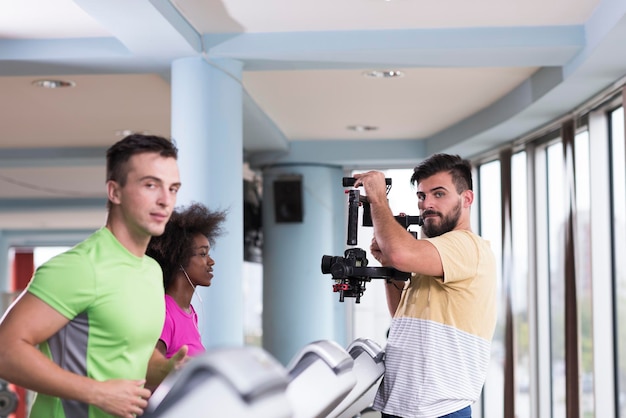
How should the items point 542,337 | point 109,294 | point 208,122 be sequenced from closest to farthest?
point 109,294 < point 208,122 < point 542,337

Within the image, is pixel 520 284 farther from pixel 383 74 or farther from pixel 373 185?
pixel 373 185

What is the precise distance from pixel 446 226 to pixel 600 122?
9.62 ft

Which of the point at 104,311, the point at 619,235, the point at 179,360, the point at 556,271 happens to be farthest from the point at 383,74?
the point at 104,311

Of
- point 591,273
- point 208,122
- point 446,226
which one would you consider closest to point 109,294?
point 446,226

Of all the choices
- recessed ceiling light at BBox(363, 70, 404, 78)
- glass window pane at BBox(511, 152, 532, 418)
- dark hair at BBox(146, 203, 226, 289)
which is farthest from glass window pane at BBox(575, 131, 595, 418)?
dark hair at BBox(146, 203, 226, 289)

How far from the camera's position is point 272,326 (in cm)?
793

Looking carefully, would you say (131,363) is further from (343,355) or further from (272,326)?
(272,326)

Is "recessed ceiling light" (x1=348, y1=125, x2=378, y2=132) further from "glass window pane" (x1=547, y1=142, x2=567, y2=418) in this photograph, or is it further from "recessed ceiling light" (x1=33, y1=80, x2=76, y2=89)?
"recessed ceiling light" (x1=33, y1=80, x2=76, y2=89)

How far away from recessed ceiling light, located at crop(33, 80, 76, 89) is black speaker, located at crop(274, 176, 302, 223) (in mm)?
2629

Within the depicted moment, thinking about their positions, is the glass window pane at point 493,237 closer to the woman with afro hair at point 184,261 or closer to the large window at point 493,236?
the large window at point 493,236

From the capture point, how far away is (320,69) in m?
4.80

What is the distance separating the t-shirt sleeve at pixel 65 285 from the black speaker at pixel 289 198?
6002 millimetres

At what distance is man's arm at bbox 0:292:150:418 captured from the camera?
173cm

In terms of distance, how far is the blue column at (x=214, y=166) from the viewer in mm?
4289
